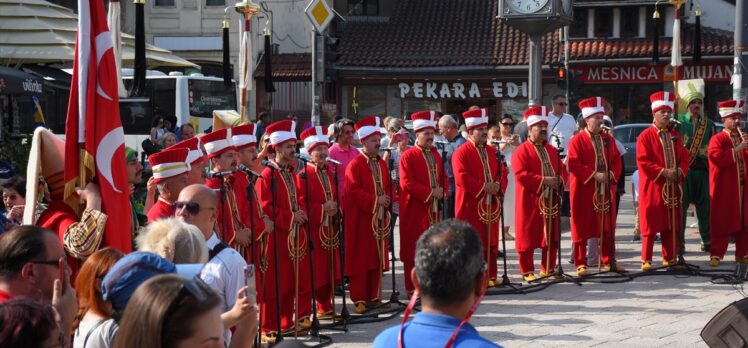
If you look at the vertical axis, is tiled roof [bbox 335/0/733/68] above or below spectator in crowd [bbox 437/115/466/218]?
above

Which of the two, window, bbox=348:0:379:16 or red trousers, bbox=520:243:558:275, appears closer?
red trousers, bbox=520:243:558:275

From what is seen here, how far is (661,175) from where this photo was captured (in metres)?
13.0

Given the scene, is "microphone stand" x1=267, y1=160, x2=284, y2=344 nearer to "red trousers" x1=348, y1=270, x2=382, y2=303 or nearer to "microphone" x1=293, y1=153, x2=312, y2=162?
"microphone" x1=293, y1=153, x2=312, y2=162

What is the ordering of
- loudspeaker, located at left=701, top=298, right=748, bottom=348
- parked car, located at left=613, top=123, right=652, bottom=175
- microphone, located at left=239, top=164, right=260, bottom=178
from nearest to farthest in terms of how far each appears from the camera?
loudspeaker, located at left=701, top=298, right=748, bottom=348 → microphone, located at left=239, top=164, right=260, bottom=178 → parked car, located at left=613, top=123, right=652, bottom=175

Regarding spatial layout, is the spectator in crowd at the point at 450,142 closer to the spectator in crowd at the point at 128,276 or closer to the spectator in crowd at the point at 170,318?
the spectator in crowd at the point at 128,276

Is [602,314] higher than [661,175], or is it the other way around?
[661,175]

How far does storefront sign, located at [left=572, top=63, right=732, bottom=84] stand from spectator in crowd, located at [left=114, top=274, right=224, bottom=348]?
114ft

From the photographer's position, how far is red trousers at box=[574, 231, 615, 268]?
12891 millimetres

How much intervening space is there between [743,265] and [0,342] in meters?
10.8

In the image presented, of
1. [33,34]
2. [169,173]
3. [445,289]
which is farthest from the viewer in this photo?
[33,34]

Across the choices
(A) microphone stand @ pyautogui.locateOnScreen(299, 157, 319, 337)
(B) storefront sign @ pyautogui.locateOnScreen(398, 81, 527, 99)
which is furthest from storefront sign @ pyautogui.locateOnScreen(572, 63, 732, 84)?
(A) microphone stand @ pyautogui.locateOnScreen(299, 157, 319, 337)

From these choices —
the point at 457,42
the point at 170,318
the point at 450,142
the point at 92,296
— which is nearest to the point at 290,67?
the point at 457,42

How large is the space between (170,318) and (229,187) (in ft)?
18.1

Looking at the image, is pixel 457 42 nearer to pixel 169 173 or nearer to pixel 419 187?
pixel 419 187
